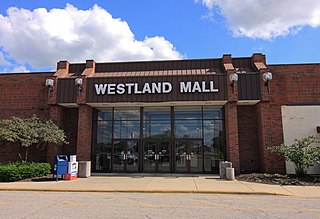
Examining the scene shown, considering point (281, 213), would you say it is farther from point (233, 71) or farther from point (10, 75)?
point (10, 75)

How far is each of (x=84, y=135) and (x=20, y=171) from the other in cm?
443

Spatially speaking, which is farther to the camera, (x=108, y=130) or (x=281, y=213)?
(x=108, y=130)

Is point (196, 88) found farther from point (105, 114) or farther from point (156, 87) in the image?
point (105, 114)

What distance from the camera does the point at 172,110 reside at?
18.6 metres

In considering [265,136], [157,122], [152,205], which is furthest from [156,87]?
[152,205]

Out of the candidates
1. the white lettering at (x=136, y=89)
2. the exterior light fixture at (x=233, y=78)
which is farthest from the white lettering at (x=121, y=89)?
the exterior light fixture at (x=233, y=78)

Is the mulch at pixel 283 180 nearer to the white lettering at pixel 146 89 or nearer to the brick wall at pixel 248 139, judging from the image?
the brick wall at pixel 248 139

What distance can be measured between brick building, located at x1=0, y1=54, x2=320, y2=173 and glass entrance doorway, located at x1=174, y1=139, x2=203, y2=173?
7 centimetres

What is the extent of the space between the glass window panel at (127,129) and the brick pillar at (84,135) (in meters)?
1.98

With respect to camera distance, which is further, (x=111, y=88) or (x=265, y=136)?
(x=111, y=88)

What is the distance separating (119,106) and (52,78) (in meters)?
4.82

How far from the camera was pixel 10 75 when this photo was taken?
19.5m

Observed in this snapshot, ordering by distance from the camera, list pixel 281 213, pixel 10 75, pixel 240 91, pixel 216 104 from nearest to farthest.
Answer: pixel 281 213 < pixel 240 91 < pixel 216 104 < pixel 10 75

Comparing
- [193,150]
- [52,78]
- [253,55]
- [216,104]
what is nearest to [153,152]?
[193,150]
